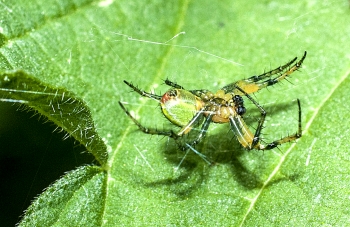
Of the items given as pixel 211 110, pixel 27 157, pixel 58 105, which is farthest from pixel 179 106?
pixel 27 157

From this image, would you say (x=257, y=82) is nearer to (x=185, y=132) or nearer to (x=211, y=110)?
(x=211, y=110)

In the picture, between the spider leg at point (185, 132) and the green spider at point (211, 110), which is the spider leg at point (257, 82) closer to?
the green spider at point (211, 110)

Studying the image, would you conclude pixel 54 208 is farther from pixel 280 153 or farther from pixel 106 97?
pixel 280 153

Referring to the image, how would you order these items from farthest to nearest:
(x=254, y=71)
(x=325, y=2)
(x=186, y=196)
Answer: (x=325, y=2) < (x=254, y=71) < (x=186, y=196)

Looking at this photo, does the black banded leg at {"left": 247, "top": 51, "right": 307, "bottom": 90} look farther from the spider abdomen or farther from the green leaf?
the spider abdomen

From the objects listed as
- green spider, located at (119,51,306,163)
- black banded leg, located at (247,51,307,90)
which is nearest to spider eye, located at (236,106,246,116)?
green spider, located at (119,51,306,163)

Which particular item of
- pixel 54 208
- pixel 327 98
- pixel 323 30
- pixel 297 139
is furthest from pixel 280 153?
pixel 54 208

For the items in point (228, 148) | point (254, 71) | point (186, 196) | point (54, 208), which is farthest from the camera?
point (254, 71)
